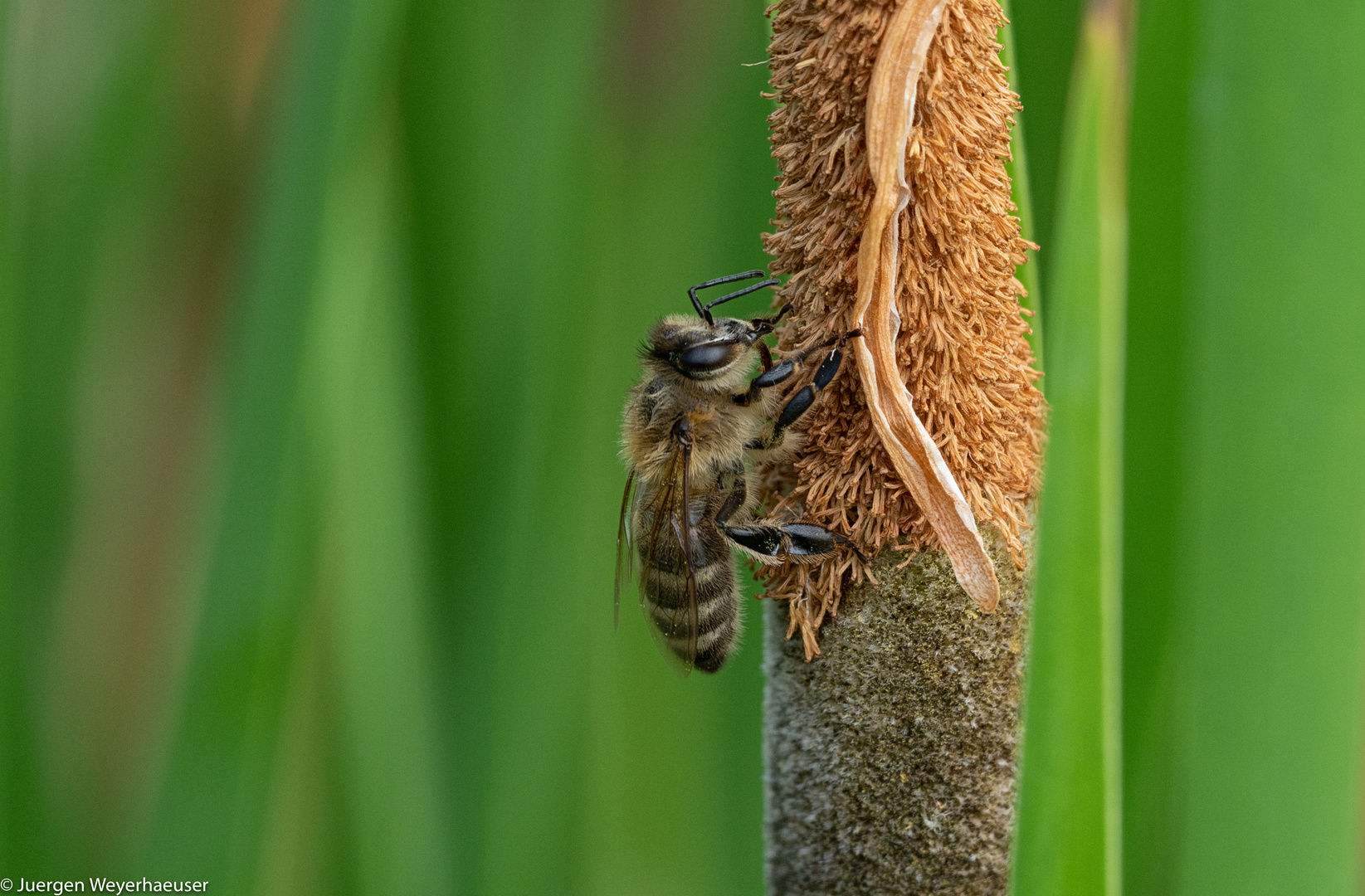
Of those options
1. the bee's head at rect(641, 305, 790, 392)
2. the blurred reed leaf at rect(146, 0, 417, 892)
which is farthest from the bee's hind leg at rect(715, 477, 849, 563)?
the blurred reed leaf at rect(146, 0, 417, 892)

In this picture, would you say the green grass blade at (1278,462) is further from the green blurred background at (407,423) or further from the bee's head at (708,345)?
the bee's head at (708,345)

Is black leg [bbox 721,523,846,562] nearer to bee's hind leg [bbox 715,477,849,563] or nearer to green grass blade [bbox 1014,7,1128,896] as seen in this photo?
bee's hind leg [bbox 715,477,849,563]

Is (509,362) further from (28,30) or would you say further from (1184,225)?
(1184,225)

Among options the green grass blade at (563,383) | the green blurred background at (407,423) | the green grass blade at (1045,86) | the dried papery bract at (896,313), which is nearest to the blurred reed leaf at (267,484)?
the green blurred background at (407,423)

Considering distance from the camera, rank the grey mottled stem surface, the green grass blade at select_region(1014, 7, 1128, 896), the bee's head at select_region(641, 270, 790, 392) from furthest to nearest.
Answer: the bee's head at select_region(641, 270, 790, 392)
the grey mottled stem surface
the green grass blade at select_region(1014, 7, 1128, 896)

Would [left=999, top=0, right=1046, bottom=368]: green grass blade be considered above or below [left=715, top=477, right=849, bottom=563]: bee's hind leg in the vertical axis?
above
